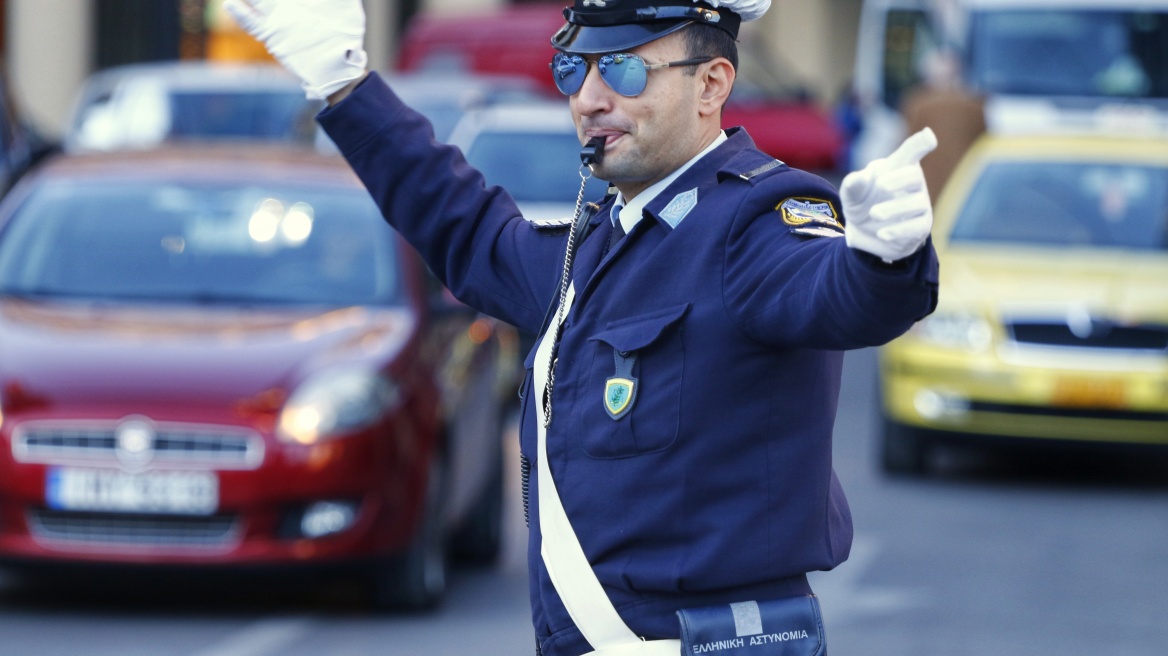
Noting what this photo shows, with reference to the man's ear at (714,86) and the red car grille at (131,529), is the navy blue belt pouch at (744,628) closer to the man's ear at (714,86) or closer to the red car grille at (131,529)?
the man's ear at (714,86)

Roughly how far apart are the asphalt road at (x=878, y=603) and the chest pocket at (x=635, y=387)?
383 centimetres

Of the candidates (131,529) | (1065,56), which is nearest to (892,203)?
(131,529)

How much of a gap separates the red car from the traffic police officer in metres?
3.92

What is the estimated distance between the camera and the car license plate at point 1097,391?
10773mm

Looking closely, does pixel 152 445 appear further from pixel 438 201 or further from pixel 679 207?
pixel 679 207

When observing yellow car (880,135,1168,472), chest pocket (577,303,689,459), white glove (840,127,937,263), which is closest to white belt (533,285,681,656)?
chest pocket (577,303,689,459)

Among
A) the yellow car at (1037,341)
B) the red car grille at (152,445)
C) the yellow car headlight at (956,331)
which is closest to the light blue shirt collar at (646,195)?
the red car grille at (152,445)

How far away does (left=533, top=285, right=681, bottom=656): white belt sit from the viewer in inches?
126

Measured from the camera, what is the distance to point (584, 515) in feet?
10.6

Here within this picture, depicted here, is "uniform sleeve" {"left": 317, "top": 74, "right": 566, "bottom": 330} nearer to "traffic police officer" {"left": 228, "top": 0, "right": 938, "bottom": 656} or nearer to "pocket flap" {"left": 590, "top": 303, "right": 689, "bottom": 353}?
"traffic police officer" {"left": 228, "top": 0, "right": 938, "bottom": 656}

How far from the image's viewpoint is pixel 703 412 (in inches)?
122

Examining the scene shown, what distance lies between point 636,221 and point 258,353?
4.39m

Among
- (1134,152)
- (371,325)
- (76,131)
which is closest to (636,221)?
(371,325)

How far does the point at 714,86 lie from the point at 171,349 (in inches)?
179
